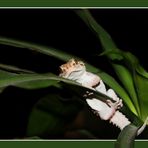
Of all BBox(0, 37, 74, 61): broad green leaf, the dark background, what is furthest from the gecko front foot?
the dark background

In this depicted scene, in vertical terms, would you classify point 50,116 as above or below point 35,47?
below

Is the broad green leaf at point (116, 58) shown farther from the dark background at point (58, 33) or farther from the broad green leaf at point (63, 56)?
the dark background at point (58, 33)

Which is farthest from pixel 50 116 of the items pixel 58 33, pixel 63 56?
pixel 58 33

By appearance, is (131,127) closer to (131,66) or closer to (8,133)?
(131,66)

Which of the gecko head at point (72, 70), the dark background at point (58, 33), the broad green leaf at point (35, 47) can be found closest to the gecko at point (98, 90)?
the gecko head at point (72, 70)

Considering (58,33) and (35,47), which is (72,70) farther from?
(58,33)

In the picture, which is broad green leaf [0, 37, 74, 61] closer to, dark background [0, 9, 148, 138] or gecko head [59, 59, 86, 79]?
gecko head [59, 59, 86, 79]

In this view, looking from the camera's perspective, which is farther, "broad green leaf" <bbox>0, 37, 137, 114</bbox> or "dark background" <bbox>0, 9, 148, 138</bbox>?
"dark background" <bbox>0, 9, 148, 138</bbox>
